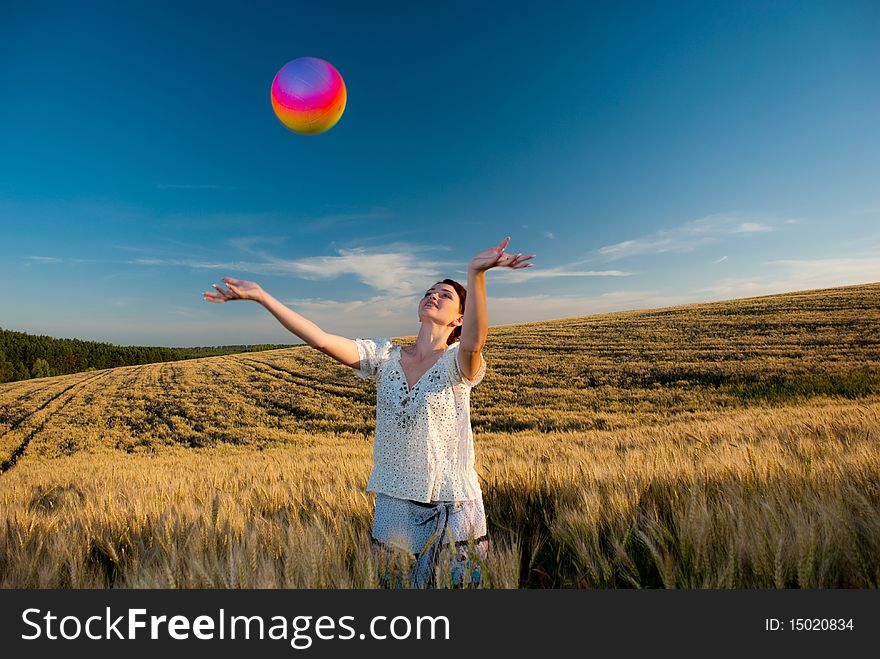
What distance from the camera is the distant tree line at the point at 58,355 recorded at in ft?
325

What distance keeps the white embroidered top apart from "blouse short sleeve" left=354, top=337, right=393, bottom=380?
8.5 inches

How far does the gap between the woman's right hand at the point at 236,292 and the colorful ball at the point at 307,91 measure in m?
1.83

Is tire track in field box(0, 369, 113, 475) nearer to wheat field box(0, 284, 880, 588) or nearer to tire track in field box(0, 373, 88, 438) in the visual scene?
tire track in field box(0, 373, 88, 438)

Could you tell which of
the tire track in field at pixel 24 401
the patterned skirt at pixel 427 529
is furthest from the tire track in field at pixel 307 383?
the patterned skirt at pixel 427 529

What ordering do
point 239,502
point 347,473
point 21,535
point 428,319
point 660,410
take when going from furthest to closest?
point 660,410
point 347,473
point 239,502
point 428,319
point 21,535

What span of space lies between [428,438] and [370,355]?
2.20 ft

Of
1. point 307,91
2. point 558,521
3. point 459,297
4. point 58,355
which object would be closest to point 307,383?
point 307,91

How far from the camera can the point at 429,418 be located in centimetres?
279

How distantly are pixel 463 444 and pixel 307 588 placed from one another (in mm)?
1324

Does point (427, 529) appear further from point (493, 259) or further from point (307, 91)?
point (307, 91)

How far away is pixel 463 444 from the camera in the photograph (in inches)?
112

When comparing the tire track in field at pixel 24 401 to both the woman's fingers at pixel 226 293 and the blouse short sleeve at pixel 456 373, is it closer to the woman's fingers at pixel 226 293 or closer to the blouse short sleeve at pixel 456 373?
the woman's fingers at pixel 226 293

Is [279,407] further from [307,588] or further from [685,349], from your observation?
[307,588]

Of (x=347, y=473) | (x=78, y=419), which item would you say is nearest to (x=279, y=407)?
(x=78, y=419)
